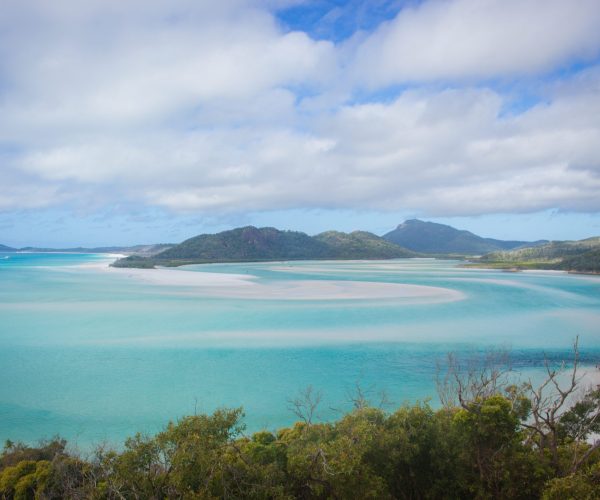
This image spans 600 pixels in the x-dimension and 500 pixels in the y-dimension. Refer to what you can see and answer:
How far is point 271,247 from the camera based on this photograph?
5906 inches

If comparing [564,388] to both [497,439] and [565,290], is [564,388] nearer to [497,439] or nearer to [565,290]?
[497,439]

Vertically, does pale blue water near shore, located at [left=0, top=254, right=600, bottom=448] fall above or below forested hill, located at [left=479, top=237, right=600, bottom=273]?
below

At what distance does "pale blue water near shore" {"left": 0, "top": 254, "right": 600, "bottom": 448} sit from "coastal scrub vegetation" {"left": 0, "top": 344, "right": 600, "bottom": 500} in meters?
5.87

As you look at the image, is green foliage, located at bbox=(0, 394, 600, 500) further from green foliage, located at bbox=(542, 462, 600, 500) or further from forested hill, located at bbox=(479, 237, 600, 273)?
forested hill, located at bbox=(479, 237, 600, 273)

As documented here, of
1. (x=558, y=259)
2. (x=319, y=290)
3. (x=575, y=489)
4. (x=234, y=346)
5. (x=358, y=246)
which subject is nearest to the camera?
(x=575, y=489)

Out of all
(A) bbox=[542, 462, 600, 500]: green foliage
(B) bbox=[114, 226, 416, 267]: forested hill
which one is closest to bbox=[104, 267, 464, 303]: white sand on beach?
(A) bbox=[542, 462, 600, 500]: green foliage

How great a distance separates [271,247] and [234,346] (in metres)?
124

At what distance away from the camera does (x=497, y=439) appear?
31.4ft

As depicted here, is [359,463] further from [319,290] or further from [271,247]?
[271,247]

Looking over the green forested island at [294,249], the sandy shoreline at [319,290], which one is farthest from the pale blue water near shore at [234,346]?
the green forested island at [294,249]

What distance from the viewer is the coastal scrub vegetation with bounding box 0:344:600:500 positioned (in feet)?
26.9

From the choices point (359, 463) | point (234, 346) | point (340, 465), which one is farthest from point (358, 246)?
point (340, 465)

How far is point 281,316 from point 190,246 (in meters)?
110

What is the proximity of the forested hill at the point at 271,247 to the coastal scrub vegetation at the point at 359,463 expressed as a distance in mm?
108423
